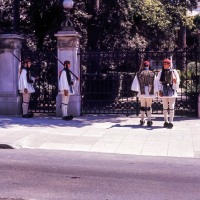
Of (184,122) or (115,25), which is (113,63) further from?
(184,122)

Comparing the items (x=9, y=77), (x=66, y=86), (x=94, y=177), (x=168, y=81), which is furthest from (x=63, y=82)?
(x=94, y=177)

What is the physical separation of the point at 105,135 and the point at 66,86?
2999 mm

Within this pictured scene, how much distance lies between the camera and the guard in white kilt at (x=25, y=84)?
13.6m

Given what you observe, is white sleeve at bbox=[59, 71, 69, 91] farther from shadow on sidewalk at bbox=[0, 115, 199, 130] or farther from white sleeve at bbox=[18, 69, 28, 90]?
white sleeve at bbox=[18, 69, 28, 90]

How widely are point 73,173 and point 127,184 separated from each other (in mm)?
1063

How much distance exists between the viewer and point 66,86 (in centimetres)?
1323

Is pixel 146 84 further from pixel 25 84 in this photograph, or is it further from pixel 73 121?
pixel 25 84

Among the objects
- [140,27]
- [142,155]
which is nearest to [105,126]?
[142,155]

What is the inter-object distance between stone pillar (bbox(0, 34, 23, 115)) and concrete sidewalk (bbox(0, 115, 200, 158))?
26.9 inches

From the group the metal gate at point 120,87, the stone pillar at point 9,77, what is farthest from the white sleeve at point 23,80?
the metal gate at point 120,87

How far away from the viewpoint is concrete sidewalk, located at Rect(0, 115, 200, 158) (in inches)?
368

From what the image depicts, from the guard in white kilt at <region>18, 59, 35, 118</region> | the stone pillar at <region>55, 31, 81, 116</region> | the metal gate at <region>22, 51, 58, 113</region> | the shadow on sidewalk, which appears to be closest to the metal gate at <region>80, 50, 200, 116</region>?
the stone pillar at <region>55, 31, 81, 116</region>

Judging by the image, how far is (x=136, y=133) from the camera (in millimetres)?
11141

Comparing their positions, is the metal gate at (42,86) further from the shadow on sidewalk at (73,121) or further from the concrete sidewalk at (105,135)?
the concrete sidewalk at (105,135)
